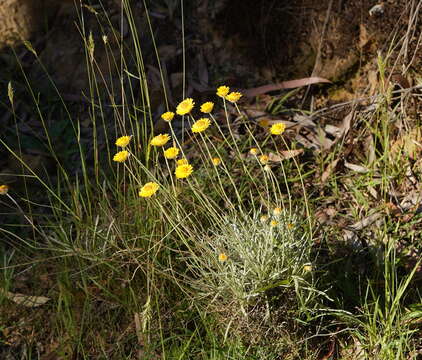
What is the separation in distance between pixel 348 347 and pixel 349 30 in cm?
168

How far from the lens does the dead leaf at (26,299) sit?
2488 millimetres

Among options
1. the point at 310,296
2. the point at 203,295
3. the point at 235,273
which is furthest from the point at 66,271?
the point at 310,296

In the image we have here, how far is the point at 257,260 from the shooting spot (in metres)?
1.95

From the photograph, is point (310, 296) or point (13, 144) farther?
point (13, 144)

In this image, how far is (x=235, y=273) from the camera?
1.95m

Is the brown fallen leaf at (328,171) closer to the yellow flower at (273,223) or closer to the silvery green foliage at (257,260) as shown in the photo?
the silvery green foliage at (257,260)

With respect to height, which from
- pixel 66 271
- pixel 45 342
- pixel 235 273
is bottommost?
pixel 45 342

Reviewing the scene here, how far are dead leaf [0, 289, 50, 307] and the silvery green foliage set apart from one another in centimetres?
81

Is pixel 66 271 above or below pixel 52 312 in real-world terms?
above

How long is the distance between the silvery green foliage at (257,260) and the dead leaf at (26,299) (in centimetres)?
81

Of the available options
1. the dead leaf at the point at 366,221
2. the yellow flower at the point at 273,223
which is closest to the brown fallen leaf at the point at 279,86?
the dead leaf at the point at 366,221

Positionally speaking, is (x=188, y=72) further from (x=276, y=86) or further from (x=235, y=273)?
(x=235, y=273)

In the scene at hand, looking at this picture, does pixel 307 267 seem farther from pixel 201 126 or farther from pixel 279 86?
pixel 279 86

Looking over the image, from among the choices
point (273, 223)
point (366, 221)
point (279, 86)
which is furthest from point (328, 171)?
point (273, 223)
